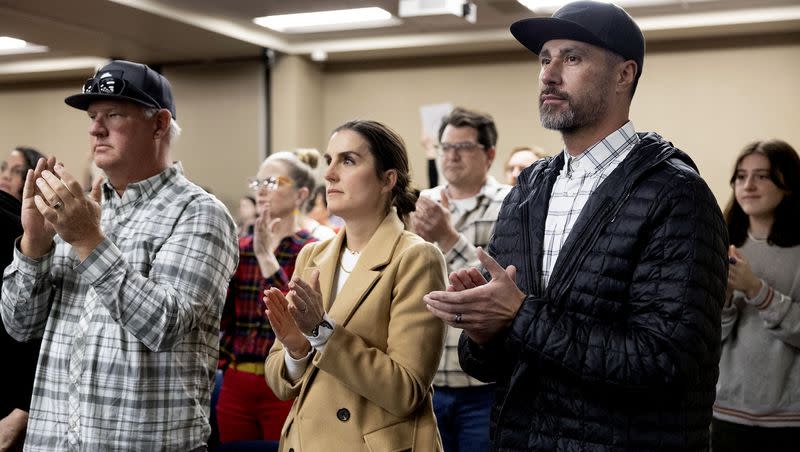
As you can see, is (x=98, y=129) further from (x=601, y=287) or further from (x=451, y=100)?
(x=451, y=100)

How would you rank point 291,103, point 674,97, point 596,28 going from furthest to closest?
point 291,103 → point 674,97 → point 596,28

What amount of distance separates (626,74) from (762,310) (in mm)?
A: 1458

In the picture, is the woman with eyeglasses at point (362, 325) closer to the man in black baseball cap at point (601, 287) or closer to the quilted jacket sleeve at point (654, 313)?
the man in black baseball cap at point (601, 287)

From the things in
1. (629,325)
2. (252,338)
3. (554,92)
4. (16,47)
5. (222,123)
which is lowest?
(252,338)

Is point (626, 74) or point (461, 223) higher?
point (626, 74)

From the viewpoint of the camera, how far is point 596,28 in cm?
166

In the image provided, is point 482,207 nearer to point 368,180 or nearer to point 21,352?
point 368,180

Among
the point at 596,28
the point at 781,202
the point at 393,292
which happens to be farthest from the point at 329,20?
the point at 596,28

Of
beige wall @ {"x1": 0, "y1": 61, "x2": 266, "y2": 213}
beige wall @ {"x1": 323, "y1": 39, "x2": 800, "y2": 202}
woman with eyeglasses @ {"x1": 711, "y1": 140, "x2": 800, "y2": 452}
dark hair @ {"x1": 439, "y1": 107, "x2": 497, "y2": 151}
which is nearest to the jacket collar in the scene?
dark hair @ {"x1": 439, "y1": 107, "x2": 497, "y2": 151}

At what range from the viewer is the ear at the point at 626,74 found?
1.71 m

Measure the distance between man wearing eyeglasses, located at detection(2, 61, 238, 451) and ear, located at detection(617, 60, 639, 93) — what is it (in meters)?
1.03

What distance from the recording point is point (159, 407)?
1.95 meters

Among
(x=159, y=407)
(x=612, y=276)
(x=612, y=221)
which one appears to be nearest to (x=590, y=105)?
(x=612, y=221)

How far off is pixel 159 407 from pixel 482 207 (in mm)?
1647
